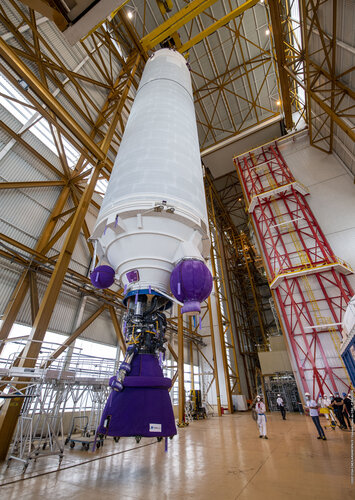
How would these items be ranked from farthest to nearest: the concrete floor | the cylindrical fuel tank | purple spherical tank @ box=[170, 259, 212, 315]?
the cylindrical fuel tank
purple spherical tank @ box=[170, 259, 212, 315]
the concrete floor

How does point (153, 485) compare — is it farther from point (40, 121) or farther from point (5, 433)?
point (40, 121)

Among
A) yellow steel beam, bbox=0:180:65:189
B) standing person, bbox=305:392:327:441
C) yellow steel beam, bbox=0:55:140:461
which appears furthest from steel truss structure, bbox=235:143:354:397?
yellow steel beam, bbox=0:180:65:189

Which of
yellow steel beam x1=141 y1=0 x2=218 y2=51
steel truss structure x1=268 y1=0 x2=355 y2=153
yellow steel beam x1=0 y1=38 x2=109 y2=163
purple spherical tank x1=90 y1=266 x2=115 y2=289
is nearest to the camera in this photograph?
purple spherical tank x1=90 y1=266 x2=115 y2=289

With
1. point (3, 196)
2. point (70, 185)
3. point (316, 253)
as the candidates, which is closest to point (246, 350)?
point (316, 253)

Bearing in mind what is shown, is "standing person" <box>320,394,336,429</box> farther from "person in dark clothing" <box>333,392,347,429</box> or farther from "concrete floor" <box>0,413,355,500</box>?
"concrete floor" <box>0,413,355,500</box>

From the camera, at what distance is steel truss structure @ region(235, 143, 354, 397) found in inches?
479

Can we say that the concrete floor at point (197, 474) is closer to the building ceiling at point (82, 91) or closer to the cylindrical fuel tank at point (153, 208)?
the cylindrical fuel tank at point (153, 208)

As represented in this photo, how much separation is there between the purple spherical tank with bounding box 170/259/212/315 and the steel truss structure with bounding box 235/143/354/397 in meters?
11.3

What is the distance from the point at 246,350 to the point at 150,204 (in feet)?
83.3

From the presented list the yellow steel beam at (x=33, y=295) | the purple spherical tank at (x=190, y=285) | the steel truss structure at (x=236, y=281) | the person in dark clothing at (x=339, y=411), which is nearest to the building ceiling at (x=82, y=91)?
the yellow steel beam at (x=33, y=295)

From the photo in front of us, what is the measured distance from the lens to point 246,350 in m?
25.0

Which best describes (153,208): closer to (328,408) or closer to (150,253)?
(150,253)

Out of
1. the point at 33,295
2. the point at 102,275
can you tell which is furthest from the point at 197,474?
the point at 33,295

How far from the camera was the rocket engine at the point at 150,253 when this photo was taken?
3.02 m
